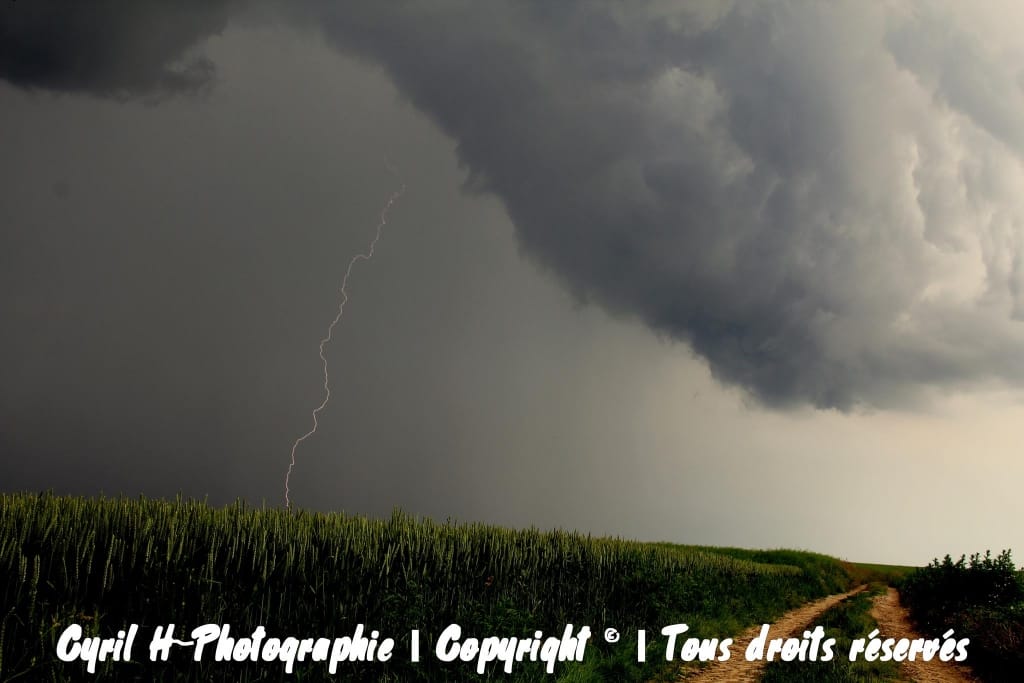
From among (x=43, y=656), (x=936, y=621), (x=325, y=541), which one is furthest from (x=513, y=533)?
(x=936, y=621)

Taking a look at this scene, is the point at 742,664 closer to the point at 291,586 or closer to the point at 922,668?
the point at 922,668

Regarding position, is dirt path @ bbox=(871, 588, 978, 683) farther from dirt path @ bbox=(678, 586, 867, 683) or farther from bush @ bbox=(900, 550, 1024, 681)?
dirt path @ bbox=(678, 586, 867, 683)

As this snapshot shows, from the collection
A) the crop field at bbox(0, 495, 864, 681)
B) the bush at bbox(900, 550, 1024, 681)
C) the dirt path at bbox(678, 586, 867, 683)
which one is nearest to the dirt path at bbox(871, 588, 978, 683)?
the bush at bbox(900, 550, 1024, 681)

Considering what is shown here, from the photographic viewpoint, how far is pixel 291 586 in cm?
923

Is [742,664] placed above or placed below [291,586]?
below

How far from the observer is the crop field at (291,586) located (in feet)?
23.3

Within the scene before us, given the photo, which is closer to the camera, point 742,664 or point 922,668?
point 742,664

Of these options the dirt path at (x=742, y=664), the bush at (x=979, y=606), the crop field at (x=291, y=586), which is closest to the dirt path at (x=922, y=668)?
the bush at (x=979, y=606)

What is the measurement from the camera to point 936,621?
2211cm

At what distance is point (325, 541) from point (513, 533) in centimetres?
690

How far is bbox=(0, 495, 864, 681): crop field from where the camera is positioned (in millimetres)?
7109

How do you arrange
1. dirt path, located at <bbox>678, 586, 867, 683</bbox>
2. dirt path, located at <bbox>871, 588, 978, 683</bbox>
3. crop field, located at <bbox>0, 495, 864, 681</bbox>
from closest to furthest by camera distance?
crop field, located at <bbox>0, 495, 864, 681</bbox>, dirt path, located at <bbox>678, 586, 867, 683</bbox>, dirt path, located at <bbox>871, 588, 978, 683</bbox>

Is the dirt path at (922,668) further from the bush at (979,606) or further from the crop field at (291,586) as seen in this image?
the crop field at (291,586)

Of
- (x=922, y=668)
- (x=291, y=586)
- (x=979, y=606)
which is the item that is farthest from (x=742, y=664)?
(x=979, y=606)
